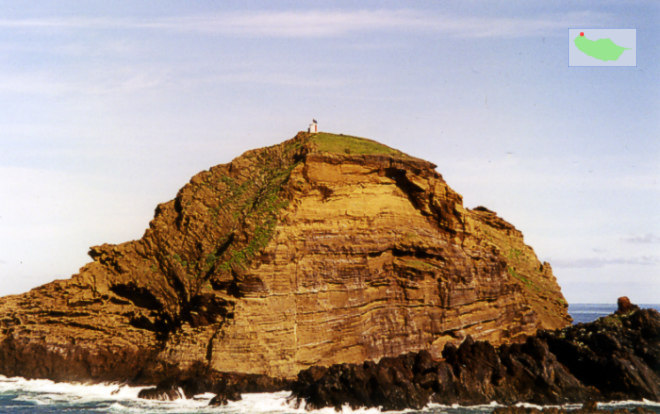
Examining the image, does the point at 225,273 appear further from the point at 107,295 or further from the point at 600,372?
the point at 600,372

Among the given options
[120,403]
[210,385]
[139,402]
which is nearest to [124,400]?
[120,403]

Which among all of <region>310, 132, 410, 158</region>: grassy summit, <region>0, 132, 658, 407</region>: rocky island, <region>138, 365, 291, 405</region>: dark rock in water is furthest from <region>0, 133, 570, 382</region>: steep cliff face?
<region>138, 365, 291, 405</region>: dark rock in water

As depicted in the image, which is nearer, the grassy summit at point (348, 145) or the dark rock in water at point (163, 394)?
the dark rock in water at point (163, 394)

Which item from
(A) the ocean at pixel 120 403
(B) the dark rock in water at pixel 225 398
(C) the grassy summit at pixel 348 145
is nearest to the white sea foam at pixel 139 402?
(A) the ocean at pixel 120 403

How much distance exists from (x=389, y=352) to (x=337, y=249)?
25.8 feet

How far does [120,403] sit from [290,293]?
1145 cm

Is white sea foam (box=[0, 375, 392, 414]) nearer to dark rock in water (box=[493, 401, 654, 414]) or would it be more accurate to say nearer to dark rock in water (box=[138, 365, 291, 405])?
dark rock in water (box=[138, 365, 291, 405])

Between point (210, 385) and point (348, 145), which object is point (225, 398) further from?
point (348, 145)

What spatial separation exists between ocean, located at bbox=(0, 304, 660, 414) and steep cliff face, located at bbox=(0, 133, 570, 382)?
1.53 metres

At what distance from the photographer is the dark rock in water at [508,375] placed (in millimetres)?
40812

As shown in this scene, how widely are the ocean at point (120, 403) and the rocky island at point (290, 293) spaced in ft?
3.05

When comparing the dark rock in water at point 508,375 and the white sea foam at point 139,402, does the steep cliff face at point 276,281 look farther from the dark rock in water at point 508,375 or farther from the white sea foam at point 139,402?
the dark rock in water at point 508,375

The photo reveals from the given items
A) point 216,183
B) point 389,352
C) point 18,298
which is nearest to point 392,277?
point 389,352

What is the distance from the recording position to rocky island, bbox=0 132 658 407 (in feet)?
141
